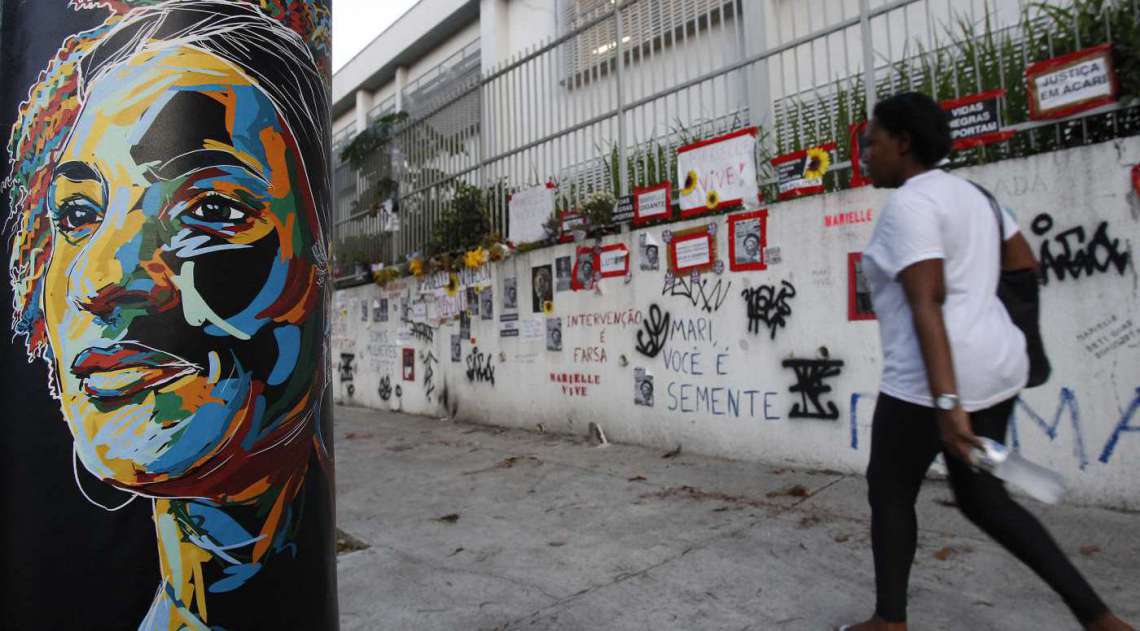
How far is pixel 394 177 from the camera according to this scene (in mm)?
9352

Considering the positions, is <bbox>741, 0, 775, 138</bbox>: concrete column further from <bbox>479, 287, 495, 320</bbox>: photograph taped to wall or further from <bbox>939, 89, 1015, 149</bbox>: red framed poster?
<bbox>479, 287, 495, 320</bbox>: photograph taped to wall

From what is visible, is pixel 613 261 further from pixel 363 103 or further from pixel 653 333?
pixel 363 103

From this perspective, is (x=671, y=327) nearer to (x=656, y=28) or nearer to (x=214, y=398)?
(x=656, y=28)

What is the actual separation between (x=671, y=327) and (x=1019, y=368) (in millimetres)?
3349

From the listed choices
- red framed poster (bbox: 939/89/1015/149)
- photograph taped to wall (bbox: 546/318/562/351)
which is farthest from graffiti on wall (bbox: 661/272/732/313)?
A: red framed poster (bbox: 939/89/1015/149)

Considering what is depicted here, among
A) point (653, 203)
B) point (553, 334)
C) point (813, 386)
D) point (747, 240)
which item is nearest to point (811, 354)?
point (813, 386)

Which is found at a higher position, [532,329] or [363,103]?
[363,103]

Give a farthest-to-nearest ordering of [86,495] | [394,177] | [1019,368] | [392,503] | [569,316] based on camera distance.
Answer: [394,177] → [569,316] → [392,503] → [1019,368] → [86,495]

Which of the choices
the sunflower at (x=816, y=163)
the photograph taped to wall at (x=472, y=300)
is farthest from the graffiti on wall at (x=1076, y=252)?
the photograph taped to wall at (x=472, y=300)

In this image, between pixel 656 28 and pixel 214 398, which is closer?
pixel 214 398

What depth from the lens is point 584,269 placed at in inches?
234

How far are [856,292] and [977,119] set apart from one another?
1.11 m

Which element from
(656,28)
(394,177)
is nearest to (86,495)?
(656,28)

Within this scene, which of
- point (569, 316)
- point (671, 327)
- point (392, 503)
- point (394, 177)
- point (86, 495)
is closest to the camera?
point (86, 495)
